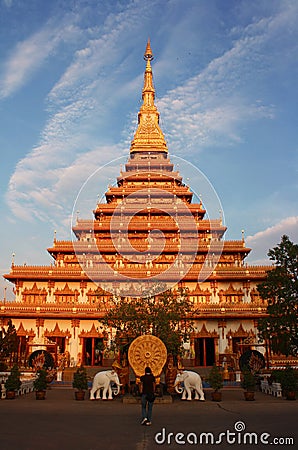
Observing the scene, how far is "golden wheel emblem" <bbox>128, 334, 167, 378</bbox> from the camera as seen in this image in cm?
2092

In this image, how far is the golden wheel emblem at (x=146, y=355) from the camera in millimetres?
20922

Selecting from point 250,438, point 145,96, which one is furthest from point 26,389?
point 145,96

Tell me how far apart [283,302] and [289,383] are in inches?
299

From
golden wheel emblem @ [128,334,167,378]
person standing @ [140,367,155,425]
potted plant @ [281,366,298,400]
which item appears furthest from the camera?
potted plant @ [281,366,298,400]

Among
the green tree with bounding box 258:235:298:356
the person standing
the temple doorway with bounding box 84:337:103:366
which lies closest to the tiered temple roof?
the temple doorway with bounding box 84:337:103:366

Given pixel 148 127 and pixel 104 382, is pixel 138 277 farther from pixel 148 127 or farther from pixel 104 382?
pixel 148 127

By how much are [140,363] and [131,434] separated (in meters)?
8.71

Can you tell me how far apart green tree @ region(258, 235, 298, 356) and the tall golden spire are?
3386 centimetres

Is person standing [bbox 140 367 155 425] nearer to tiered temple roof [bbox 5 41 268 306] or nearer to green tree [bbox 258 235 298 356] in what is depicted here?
green tree [bbox 258 235 298 356]

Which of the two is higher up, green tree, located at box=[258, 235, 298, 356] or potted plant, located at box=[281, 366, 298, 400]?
green tree, located at box=[258, 235, 298, 356]

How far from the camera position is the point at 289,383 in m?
22.2

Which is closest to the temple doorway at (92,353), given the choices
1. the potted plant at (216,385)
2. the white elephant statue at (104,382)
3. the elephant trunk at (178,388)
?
the white elephant statue at (104,382)

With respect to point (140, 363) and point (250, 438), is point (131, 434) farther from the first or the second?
point (140, 363)

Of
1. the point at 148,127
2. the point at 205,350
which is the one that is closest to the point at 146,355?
the point at 205,350
